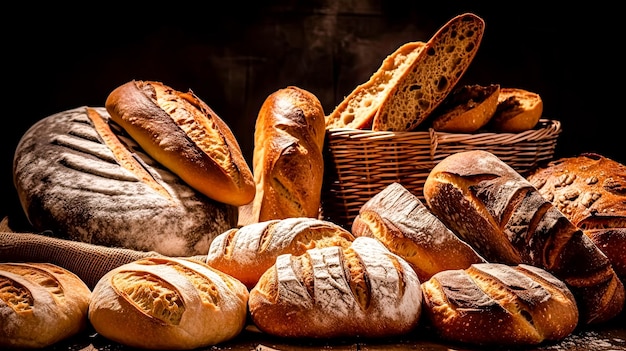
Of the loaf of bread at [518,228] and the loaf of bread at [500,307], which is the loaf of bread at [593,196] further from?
the loaf of bread at [500,307]

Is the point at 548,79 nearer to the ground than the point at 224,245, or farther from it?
farther from it

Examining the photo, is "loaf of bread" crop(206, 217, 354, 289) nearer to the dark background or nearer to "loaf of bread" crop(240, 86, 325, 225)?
"loaf of bread" crop(240, 86, 325, 225)

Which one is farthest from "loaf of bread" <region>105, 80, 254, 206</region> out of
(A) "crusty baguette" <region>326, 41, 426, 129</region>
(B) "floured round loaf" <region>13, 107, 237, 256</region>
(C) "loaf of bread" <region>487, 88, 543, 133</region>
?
(C) "loaf of bread" <region>487, 88, 543, 133</region>

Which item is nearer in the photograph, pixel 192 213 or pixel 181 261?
pixel 181 261

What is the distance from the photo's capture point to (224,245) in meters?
1.97

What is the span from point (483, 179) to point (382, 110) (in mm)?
616

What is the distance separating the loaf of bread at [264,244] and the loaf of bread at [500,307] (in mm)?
348

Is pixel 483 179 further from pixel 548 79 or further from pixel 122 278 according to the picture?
pixel 548 79

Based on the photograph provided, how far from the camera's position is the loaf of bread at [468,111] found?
2504 mm

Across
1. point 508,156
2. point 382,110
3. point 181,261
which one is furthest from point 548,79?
point 181,261

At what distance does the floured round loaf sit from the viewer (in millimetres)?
2188

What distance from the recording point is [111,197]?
222cm

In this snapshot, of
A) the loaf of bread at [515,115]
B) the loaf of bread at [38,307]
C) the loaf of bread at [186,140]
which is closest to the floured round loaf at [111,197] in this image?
the loaf of bread at [186,140]

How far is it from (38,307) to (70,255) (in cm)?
44
